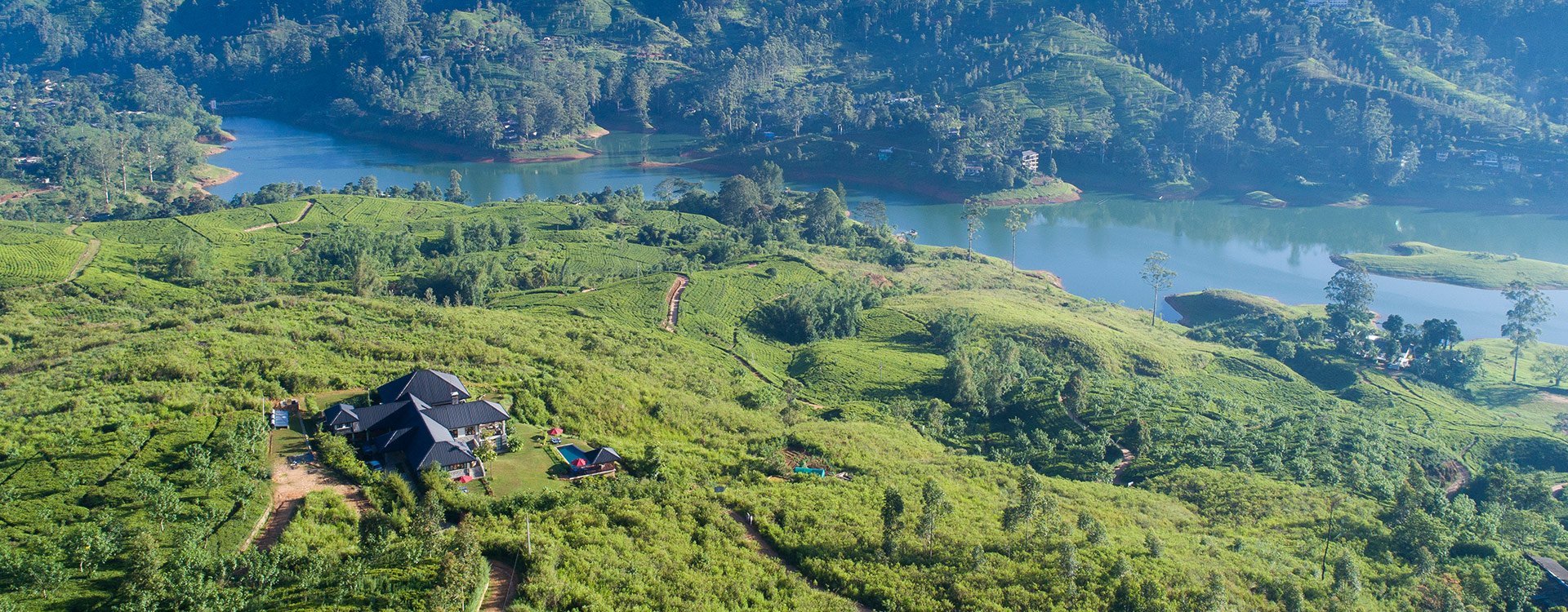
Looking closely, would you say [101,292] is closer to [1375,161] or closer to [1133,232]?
[1133,232]

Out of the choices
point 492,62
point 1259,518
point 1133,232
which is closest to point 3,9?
point 492,62

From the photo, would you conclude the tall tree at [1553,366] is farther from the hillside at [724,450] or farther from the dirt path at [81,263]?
the dirt path at [81,263]

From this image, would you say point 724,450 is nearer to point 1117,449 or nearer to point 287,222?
point 1117,449

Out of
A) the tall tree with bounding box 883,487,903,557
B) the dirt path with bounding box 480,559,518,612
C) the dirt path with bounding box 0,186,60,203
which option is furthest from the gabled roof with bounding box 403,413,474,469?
the dirt path with bounding box 0,186,60,203

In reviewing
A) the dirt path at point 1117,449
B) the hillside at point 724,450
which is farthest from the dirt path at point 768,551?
the dirt path at point 1117,449

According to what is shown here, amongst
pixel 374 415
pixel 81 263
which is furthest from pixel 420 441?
pixel 81 263
